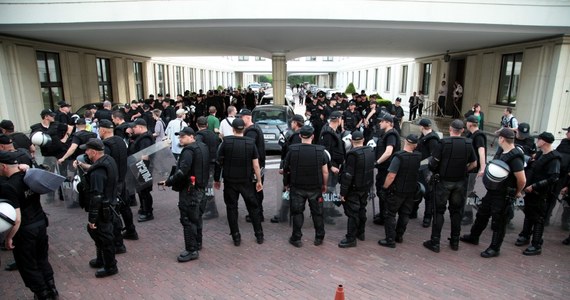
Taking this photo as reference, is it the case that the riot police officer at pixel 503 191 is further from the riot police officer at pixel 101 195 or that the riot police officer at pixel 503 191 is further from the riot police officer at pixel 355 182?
the riot police officer at pixel 101 195

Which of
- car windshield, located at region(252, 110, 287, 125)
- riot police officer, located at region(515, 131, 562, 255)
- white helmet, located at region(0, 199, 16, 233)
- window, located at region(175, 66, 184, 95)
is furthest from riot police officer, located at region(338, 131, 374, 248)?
window, located at region(175, 66, 184, 95)

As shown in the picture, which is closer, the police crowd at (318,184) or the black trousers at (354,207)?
the police crowd at (318,184)

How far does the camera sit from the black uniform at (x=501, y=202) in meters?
4.46

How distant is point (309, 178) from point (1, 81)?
12040 millimetres

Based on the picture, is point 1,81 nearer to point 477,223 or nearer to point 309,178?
point 309,178

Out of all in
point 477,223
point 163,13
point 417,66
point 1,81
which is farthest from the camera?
point 417,66

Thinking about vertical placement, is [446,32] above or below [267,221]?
above

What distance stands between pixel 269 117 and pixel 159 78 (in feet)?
59.3

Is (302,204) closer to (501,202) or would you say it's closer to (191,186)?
(191,186)

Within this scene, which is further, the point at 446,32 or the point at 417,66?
the point at 417,66

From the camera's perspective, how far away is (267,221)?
6113 mm

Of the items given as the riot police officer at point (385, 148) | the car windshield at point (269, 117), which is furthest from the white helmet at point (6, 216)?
the car windshield at point (269, 117)

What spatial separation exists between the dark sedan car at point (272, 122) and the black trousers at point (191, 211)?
6135mm

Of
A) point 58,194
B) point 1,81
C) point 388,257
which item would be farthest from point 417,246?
point 1,81
